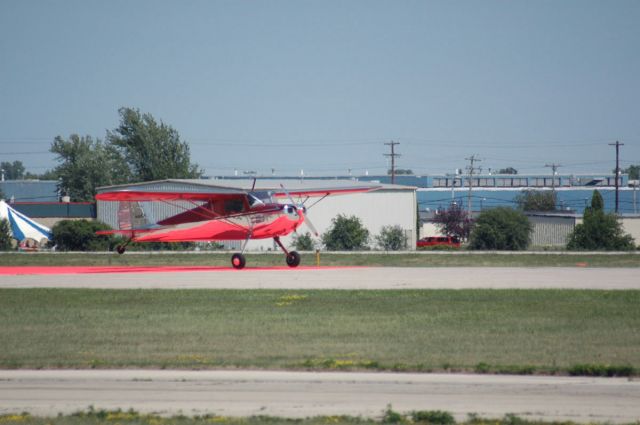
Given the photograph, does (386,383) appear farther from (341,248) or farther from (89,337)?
(341,248)

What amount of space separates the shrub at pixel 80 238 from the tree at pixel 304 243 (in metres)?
11.3

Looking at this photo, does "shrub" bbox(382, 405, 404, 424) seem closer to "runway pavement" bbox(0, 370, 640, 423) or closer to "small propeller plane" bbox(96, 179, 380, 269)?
"runway pavement" bbox(0, 370, 640, 423)

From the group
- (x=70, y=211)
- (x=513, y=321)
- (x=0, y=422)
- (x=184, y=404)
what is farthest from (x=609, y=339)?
(x=70, y=211)

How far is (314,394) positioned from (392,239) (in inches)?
1949

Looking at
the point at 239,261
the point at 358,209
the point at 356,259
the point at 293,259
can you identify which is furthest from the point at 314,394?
the point at 358,209

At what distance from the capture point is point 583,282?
93.4ft

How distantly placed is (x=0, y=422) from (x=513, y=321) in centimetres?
1182

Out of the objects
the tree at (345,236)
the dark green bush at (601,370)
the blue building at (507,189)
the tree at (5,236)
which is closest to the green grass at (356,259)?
the tree at (5,236)

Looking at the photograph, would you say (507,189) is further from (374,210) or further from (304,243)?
(304,243)

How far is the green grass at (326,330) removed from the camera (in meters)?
15.2

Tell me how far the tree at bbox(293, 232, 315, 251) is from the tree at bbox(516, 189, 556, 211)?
55.8 meters

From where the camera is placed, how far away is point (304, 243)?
2296 inches

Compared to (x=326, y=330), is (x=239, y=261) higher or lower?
higher

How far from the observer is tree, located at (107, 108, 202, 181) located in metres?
94.0
